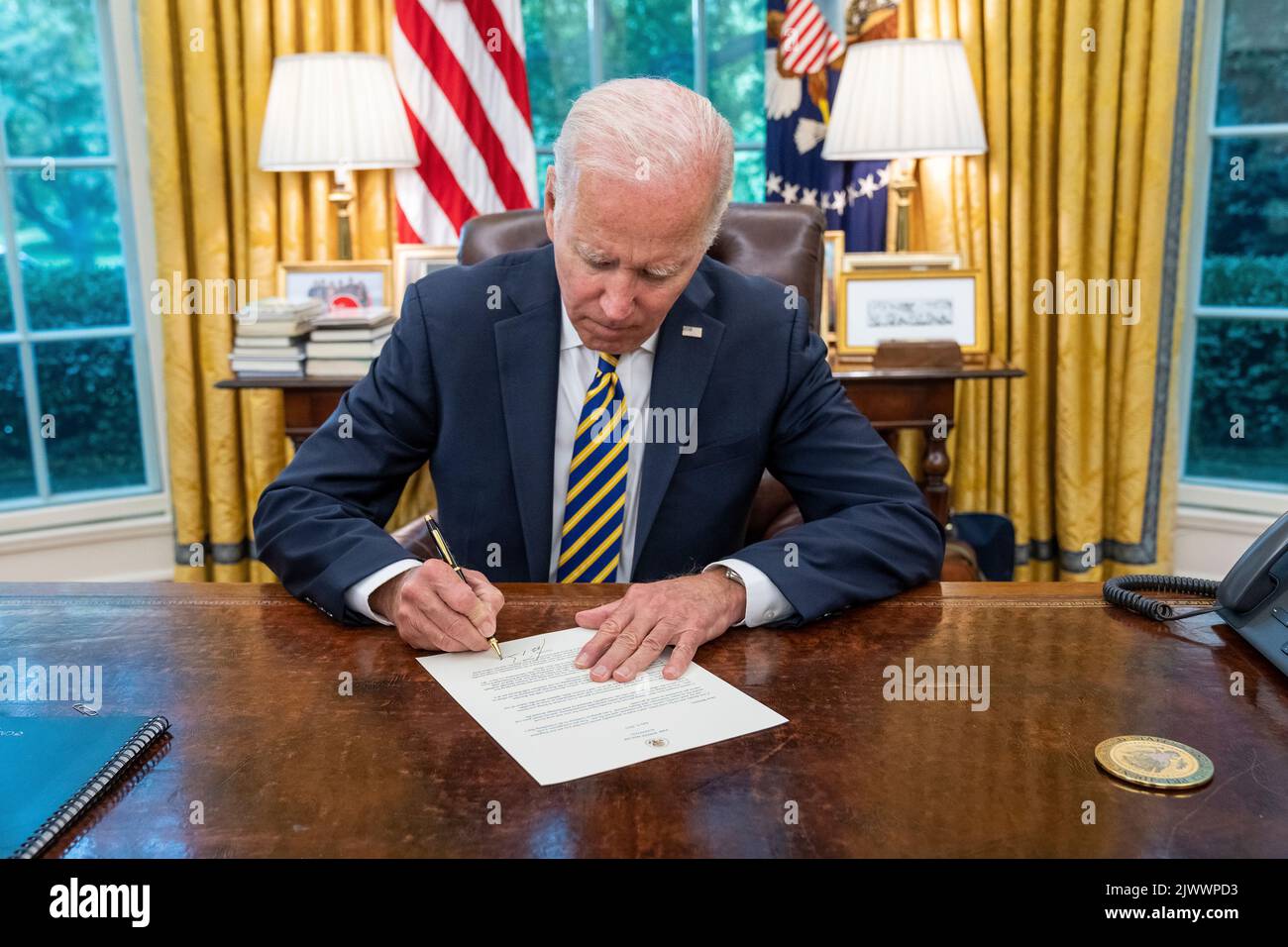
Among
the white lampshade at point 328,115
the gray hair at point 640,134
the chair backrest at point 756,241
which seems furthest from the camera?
the white lampshade at point 328,115

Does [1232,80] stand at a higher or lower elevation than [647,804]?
A: higher

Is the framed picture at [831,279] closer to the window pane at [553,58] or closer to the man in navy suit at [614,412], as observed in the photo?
the window pane at [553,58]

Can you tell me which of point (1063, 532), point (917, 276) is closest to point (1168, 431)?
point (1063, 532)

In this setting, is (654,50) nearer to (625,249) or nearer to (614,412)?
(614,412)

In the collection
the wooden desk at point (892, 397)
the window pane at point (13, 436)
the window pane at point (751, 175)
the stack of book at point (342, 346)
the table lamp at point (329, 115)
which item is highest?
the table lamp at point (329, 115)

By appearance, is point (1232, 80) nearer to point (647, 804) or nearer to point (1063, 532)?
point (1063, 532)

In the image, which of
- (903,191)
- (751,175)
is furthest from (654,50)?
(903,191)

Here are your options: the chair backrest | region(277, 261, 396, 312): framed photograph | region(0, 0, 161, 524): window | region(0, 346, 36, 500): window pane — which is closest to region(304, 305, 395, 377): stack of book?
region(277, 261, 396, 312): framed photograph

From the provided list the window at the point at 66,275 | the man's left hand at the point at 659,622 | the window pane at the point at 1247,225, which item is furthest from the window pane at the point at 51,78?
the window pane at the point at 1247,225

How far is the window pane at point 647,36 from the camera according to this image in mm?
3879

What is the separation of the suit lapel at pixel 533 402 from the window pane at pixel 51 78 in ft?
8.67

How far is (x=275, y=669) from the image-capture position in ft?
4.11

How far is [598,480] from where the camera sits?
71.4 inches
